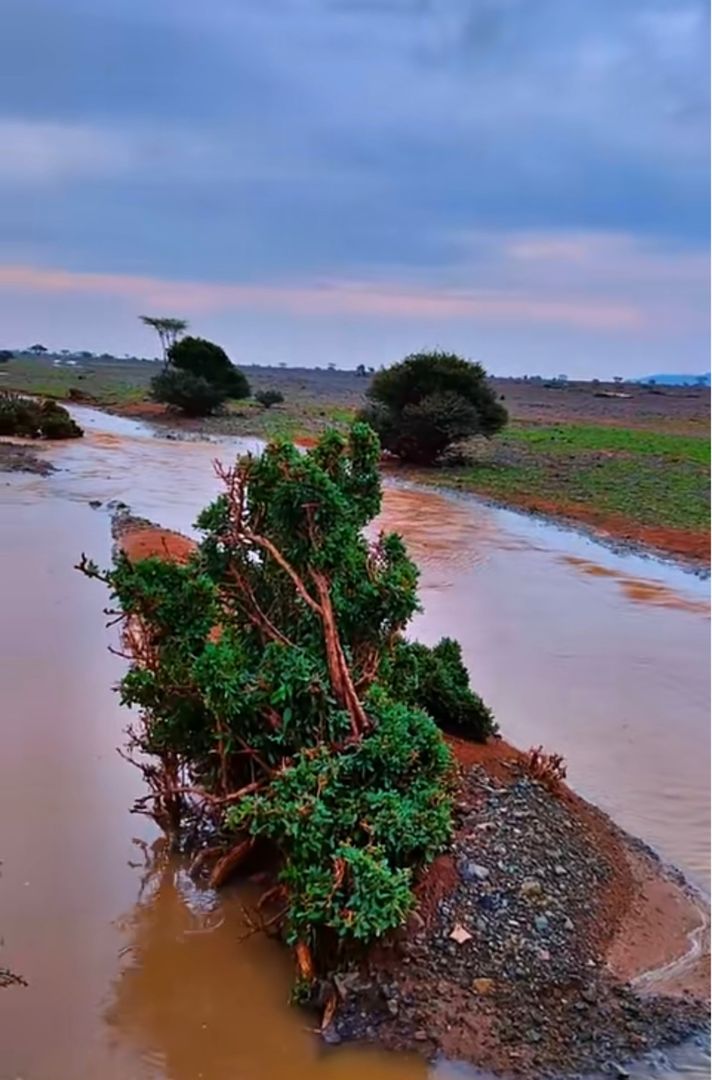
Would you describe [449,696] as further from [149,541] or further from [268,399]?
[268,399]

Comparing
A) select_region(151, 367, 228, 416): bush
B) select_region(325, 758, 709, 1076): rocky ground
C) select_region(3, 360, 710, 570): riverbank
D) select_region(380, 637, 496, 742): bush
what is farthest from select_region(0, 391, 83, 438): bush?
select_region(325, 758, 709, 1076): rocky ground

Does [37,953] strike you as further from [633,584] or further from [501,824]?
[633,584]

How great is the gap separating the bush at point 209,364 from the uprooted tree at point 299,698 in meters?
36.7

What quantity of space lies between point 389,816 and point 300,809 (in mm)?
441

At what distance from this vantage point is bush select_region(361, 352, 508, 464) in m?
26.0

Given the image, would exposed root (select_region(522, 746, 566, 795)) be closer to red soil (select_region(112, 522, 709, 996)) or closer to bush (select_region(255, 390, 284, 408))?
red soil (select_region(112, 522, 709, 996))

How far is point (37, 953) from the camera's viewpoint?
5.09 m

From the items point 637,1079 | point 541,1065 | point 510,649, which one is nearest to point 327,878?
point 541,1065

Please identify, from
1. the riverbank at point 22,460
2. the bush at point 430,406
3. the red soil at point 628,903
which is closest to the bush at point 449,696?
the red soil at point 628,903

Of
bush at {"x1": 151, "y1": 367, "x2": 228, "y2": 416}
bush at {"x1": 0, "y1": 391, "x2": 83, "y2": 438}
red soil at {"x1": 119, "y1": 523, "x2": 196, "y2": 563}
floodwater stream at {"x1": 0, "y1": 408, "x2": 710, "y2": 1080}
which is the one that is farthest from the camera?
bush at {"x1": 151, "y1": 367, "x2": 228, "y2": 416}

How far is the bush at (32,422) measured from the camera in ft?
101

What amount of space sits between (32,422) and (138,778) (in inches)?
1022

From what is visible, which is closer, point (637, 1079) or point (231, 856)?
point (637, 1079)

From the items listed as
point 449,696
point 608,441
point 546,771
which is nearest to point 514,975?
point 546,771
